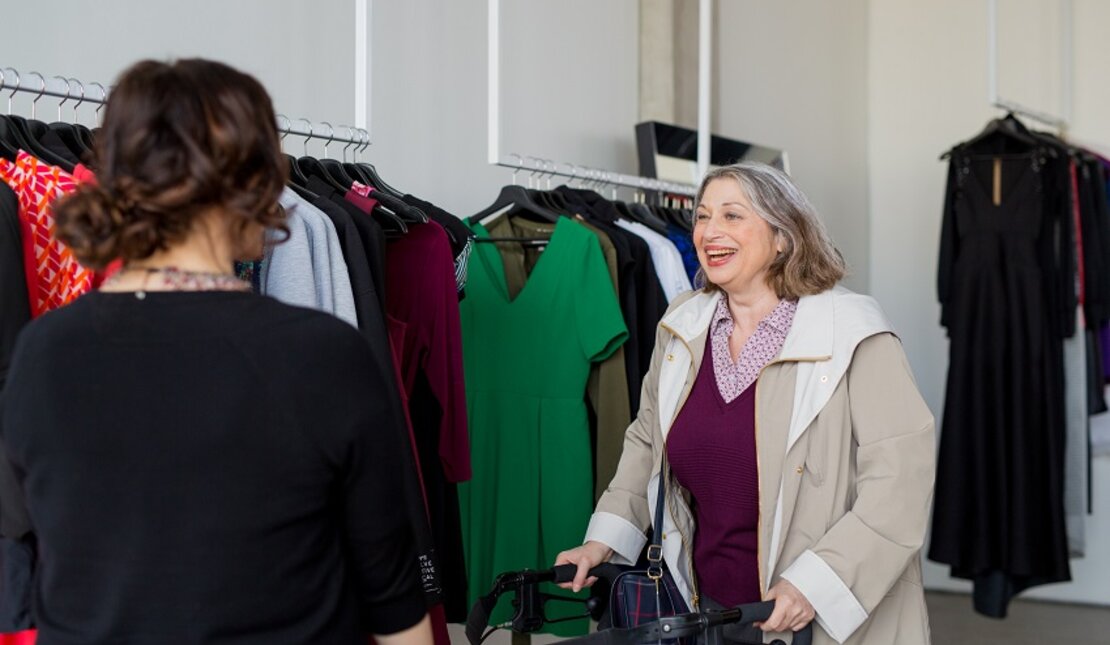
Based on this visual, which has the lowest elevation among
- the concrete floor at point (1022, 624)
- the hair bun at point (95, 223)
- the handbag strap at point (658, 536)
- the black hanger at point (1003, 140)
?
the concrete floor at point (1022, 624)

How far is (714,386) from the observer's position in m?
2.52

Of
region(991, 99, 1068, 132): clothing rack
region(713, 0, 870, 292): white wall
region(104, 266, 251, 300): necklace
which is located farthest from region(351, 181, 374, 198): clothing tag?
region(991, 99, 1068, 132): clothing rack

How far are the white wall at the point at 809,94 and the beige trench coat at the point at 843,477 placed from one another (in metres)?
3.20

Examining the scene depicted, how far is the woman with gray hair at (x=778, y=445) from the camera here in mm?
2264

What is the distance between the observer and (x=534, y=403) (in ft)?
10.4

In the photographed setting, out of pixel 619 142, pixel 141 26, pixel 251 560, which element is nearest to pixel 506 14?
pixel 619 142

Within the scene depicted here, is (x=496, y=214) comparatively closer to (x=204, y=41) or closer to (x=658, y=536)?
(x=204, y=41)

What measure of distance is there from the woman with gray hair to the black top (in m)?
1.07

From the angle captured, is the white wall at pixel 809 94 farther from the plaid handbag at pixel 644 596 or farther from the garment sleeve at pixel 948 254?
the plaid handbag at pixel 644 596

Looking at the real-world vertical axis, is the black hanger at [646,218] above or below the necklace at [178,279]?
above

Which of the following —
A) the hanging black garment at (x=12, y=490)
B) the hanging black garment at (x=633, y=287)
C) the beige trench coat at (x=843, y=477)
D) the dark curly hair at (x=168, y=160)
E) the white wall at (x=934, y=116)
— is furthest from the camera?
the white wall at (x=934, y=116)

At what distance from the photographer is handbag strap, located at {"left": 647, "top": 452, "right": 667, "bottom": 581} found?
2322mm

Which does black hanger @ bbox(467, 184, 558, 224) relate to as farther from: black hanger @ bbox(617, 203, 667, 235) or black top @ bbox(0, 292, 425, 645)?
black top @ bbox(0, 292, 425, 645)

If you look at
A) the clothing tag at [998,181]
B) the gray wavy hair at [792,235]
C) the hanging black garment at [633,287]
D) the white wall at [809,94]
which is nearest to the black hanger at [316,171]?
the gray wavy hair at [792,235]
